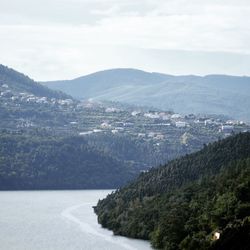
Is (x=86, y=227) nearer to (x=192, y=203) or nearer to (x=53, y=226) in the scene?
(x=53, y=226)

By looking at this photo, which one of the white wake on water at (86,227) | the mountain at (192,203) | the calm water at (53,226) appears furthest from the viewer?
the white wake on water at (86,227)

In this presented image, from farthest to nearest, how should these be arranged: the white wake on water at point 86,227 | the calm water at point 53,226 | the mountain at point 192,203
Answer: the white wake on water at point 86,227
the calm water at point 53,226
the mountain at point 192,203

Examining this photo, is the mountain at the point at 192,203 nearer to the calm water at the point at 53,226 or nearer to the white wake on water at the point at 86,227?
the white wake on water at the point at 86,227

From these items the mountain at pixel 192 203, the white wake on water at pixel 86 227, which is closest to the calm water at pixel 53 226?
the white wake on water at pixel 86 227

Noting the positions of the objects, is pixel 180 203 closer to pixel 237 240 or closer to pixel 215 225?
pixel 215 225

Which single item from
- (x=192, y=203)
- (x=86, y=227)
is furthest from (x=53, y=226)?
(x=192, y=203)

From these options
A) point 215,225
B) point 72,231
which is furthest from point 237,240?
point 72,231
